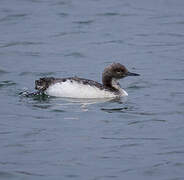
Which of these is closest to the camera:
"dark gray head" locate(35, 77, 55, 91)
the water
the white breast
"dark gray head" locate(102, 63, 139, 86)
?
the water

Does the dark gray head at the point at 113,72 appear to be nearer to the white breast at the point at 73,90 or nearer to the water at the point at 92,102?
the water at the point at 92,102

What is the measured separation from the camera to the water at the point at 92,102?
35.7 feet

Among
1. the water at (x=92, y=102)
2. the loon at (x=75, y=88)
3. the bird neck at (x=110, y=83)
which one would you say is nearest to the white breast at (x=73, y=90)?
the loon at (x=75, y=88)

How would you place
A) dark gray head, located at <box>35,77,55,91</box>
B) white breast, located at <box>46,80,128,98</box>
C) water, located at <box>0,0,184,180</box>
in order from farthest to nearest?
dark gray head, located at <box>35,77,55,91</box> → white breast, located at <box>46,80,128,98</box> → water, located at <box>0,0,184,180</box>

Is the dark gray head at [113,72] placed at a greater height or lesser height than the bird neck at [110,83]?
greater

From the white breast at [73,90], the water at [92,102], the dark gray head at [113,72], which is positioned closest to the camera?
the water at [92,102]

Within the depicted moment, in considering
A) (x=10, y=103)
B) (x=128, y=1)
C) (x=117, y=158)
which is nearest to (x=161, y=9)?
(x=128, y=1)

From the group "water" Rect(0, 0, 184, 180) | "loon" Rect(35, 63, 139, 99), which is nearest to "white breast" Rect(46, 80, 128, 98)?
"loon" Rect(35, 63, 139, 99)

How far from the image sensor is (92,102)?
14.6 metres

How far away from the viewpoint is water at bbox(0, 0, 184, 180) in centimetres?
1088

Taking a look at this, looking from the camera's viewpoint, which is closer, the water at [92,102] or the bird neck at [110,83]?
the water at [92,102]

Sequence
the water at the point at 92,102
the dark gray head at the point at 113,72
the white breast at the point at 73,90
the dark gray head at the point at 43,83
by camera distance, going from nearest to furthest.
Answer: the water at the point at 92,102 < the white breast at the point at 73,90 < the dark gray head at the point at 43,83 < the dark gray head at the point at 113,72

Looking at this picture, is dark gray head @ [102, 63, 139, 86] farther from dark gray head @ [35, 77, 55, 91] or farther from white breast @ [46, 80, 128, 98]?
dark gray head @ [35, 77, 55, 91]

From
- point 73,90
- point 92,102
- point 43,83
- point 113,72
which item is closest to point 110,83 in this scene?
point 113,72
